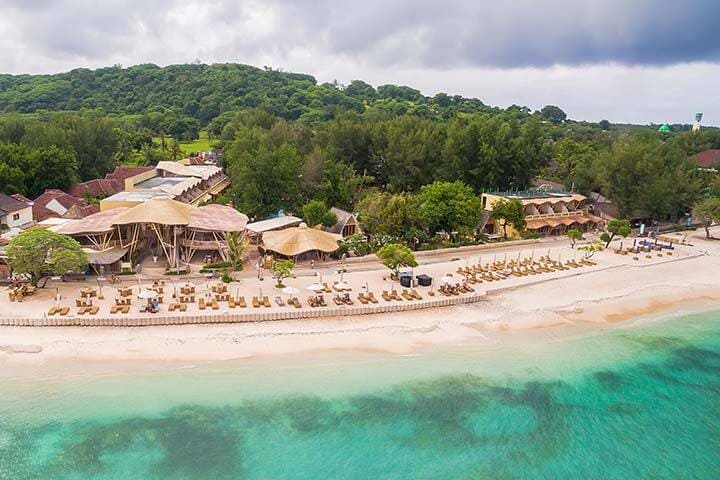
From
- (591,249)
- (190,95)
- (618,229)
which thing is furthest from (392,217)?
(190,95)

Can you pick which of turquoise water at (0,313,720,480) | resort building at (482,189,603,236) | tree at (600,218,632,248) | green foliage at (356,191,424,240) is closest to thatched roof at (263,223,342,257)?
green foliage at (356,191,424,240)

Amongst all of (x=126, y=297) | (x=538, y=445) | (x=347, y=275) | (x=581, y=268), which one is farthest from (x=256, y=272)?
(x=581, y=268)

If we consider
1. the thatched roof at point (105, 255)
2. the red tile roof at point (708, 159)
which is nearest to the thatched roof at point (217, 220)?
the thatched roof at point (105, 255)

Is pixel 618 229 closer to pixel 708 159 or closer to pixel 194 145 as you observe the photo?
pixel 708 159

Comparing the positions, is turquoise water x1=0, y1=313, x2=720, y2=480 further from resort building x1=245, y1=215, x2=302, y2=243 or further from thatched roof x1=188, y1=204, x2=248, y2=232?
resort building x1=245, y1=215, x2=302, y2=243

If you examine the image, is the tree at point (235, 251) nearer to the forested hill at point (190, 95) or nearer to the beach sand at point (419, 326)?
the beach sand at point (419, 326)

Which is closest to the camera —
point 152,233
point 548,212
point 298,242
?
point 298,242
